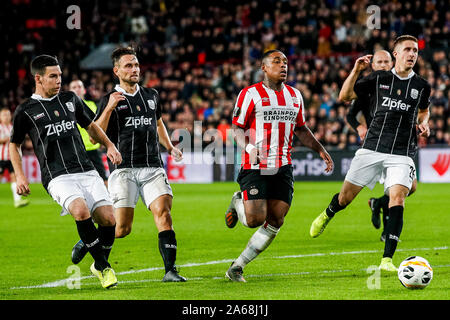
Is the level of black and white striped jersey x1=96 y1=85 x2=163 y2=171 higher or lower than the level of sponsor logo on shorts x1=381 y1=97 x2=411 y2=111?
lower

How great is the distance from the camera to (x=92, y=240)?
23.5 feet

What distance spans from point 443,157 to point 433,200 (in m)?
5.31

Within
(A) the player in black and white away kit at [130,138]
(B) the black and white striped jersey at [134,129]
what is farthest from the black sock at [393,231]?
(B) the black and white striped jersey at [134,129]

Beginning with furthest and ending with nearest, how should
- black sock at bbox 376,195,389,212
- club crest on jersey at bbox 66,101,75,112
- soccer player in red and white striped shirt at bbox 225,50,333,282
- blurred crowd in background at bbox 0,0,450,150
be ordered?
blurred crowd in background at bbox 0,0,450,150, black sock at bbox 376,195,389,212, soccer player in red and white striped shirt at bbox 225,50,333,282, club crest on jersey at bbox 66,101,75,112

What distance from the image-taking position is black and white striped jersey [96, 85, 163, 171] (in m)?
7.96

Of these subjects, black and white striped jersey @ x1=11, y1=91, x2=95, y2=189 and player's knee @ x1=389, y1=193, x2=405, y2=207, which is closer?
black and white striped jersey @ x1=11, y1=91, x2=95, y2=189

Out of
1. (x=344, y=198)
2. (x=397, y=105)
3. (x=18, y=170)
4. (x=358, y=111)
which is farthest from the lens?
(x=358, y=111)

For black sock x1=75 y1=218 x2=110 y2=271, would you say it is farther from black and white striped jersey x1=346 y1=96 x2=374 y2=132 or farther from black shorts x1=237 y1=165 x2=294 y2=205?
black and white striped jersey x1=346 y1=96 x2=374 y2=132

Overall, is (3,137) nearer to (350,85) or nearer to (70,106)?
(70,106)

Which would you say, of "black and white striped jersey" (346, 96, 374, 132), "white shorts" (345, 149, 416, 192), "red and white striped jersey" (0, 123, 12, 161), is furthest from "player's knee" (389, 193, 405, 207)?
"red and white striped jersey" (0, 123, 12, 161)

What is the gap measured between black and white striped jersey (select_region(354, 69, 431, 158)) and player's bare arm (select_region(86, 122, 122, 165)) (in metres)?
2.77

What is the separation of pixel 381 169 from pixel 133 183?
2.72 m

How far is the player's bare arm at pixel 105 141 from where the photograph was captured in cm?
723

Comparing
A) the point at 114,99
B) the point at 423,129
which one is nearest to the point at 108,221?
the point at 114,99
